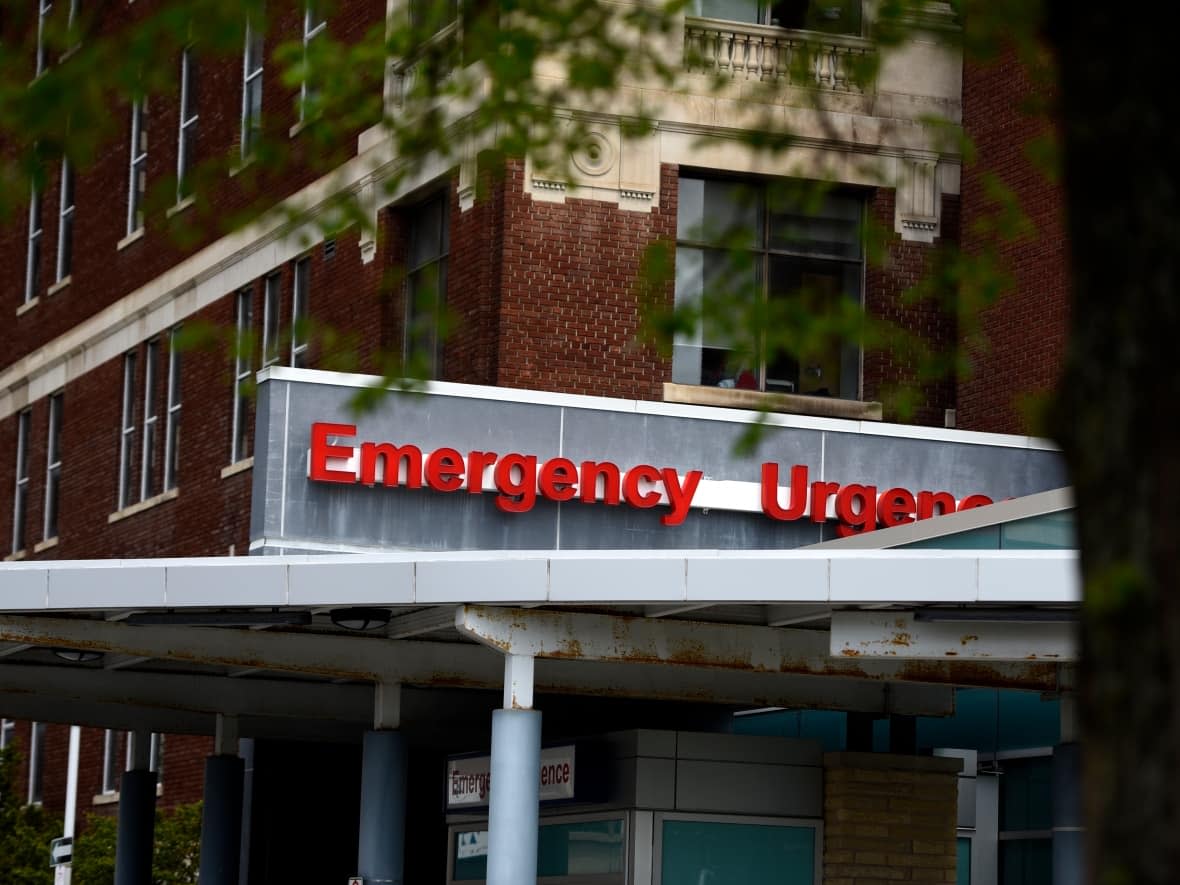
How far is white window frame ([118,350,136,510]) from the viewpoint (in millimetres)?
35312

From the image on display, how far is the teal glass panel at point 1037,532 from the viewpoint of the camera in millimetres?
16203

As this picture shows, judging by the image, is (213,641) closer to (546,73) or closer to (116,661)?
(116,661)

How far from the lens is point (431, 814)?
27.8 m

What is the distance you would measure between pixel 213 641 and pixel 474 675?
2.07m

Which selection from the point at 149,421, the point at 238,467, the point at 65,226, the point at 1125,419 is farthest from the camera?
the point at 65,226

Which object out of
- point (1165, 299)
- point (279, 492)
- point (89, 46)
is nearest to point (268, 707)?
point (279, 492)

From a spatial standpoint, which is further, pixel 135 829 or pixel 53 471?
pixel 53 471

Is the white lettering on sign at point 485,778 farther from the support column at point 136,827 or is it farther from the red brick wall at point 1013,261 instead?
the red brick wall at point 1013,261

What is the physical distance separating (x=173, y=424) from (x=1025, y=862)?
15.7 m

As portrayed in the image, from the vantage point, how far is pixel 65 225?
40000 millimetres

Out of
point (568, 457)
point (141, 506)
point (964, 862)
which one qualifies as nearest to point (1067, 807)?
point (964, 862)

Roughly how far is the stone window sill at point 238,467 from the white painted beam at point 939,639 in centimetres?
1610

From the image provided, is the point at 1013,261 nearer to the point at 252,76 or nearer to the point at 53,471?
the point at 252,76

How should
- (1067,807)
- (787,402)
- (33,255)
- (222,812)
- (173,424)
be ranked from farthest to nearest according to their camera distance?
(33,255) → (173,424) → (787,402) → (222,812) → (1067,807)
